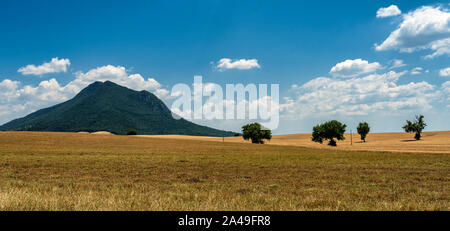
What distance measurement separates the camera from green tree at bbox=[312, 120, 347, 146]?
113019mm

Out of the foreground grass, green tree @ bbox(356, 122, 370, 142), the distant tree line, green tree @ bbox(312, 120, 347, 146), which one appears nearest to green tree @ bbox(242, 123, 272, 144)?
the distant tree line

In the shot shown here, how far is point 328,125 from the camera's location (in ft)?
380

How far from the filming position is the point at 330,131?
4469 inches

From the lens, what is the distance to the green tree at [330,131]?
113m

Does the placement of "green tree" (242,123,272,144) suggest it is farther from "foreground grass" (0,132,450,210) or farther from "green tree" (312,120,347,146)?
"foreground grass" (0,132,450,210)

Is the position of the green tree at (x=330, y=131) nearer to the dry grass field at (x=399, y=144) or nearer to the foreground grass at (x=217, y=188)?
the dry grass field at (x=399, y=144)

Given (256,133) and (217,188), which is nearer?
(217,188)

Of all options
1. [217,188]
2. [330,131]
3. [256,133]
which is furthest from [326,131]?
[217,188]

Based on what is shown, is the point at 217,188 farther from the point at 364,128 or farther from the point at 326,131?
the point at 364,128

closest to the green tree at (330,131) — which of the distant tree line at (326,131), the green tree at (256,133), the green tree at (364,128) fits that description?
the distant tree line at (326,131)
